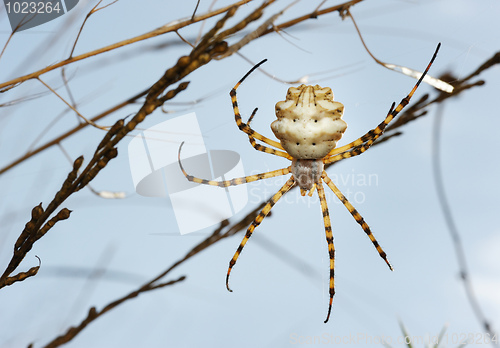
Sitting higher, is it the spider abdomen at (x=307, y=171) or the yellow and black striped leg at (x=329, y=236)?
the spider abdomen at (x=307, y=171)

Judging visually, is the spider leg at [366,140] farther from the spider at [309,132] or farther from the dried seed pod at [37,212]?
the dried seed pod at [37,212]

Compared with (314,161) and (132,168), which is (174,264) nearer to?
(132,168)

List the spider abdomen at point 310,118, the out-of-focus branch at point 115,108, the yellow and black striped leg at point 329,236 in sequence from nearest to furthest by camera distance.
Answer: the out-of-focus branch at point 115,108 < the spider abdomen at point 310,118 < the yellow and black striped leg at point 329,236

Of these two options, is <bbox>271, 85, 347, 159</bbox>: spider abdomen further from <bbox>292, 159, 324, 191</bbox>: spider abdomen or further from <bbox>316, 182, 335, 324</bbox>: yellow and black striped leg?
<bbox>316, 182, 335, 324</bbox>: yellow and black striped leg

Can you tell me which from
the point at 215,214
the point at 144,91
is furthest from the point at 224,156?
the point at 144,91

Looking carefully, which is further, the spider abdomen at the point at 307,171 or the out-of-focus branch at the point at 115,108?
the spider abdomen at the point at 307,171

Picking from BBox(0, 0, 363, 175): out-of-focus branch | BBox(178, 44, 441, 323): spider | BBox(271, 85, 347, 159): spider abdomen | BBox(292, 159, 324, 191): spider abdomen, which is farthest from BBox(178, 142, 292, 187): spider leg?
BBox(0, 0, 363, 175): out-of-focus branch

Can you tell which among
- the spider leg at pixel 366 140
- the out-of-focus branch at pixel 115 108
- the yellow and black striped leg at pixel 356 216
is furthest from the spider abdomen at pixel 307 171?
the out-of-focus branch at pixel 115 108
